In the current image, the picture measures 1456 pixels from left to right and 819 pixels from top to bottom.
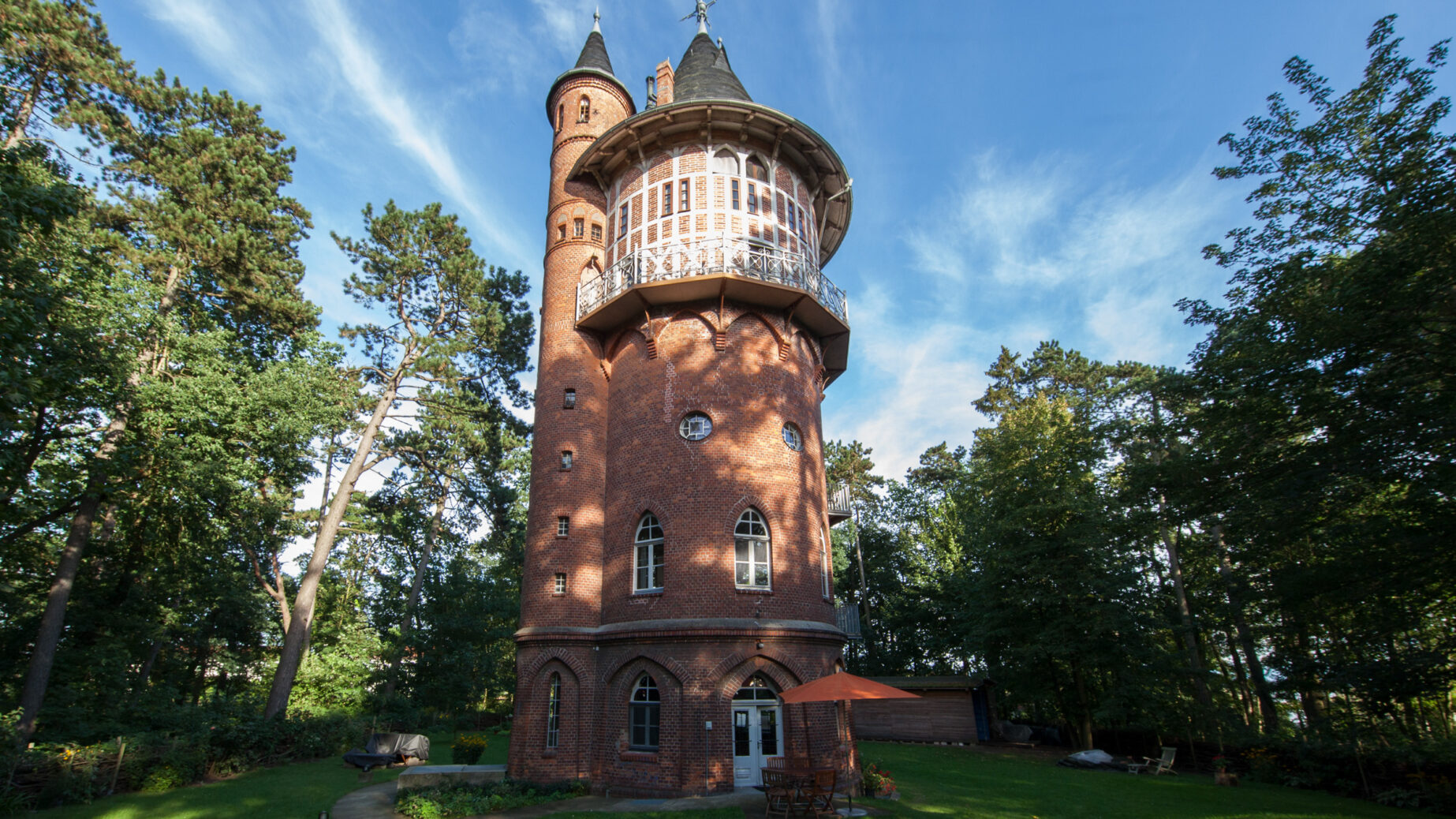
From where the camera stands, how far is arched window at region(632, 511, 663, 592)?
645 inches

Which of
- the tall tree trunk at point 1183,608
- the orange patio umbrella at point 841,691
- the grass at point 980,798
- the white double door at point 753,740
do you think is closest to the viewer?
the orange patio umbrella at point 841,691

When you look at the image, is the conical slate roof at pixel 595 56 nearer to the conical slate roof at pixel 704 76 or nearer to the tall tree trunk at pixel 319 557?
the conical slate roof at pixel 704 76

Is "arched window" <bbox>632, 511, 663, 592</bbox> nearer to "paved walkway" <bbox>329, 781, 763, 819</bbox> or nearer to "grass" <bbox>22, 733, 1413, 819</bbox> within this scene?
"paved walkway" <bbox>329, 781, 763, 819</bbox>

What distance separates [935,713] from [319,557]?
24901 mm

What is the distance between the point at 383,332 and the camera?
2691 cm

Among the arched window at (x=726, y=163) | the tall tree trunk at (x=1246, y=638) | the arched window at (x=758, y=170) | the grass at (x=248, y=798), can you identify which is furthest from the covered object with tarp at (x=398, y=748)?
the tall tree trunk at (x=1246, y=638)

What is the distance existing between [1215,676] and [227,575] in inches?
1397

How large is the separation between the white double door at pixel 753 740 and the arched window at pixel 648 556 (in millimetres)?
3416

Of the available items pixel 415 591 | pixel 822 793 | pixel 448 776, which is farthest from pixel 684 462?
pixel 415 591

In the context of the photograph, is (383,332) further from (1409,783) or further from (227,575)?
(1409,783)

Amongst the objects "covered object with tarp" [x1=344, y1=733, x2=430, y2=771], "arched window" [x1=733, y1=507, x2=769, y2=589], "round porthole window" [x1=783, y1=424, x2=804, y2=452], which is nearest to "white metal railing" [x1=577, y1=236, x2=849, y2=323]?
"round porthole window" [x1=783, y1=424, x2=804, y2=452]

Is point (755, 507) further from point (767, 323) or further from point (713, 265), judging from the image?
point (713, 265)

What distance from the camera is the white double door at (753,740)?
14.5m

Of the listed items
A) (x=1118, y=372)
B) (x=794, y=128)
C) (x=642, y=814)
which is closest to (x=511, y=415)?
(x=794, y=128)
